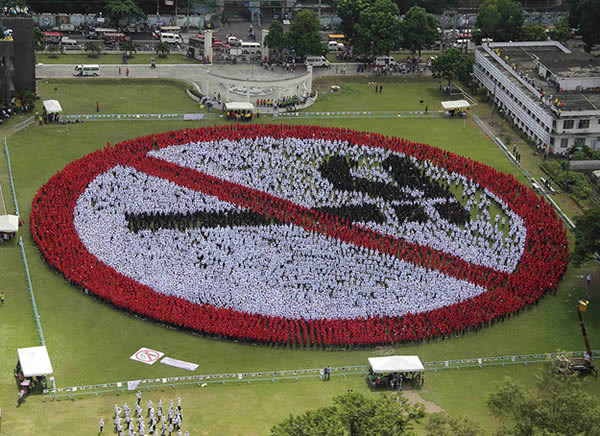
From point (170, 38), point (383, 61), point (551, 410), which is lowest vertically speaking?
point (551, 410)

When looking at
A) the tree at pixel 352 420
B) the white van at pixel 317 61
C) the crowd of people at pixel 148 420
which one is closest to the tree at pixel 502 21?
the white van at pixel 317 61

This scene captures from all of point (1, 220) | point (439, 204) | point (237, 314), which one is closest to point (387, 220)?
point (439, 204)

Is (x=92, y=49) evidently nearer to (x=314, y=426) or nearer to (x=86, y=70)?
(x=86, y=70)

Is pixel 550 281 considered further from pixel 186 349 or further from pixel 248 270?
pixel 186 349

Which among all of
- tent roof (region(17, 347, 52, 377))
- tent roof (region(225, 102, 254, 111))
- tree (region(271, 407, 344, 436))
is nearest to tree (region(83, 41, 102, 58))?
tent roof (region(225, 102, 254, 111))

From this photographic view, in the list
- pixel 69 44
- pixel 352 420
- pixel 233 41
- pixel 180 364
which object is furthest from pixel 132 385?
pixel 233 41

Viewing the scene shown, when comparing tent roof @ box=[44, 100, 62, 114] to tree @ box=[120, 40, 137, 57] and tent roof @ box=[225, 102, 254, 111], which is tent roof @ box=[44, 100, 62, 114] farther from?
tree @ box=[120, 40, 137, 57]
